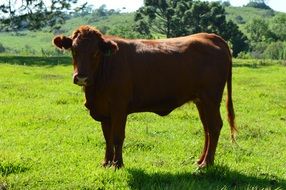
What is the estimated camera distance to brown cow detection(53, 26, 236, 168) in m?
7.38

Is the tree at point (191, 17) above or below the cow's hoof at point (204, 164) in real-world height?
below

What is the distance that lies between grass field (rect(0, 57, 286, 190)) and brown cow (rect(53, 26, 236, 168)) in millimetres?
584

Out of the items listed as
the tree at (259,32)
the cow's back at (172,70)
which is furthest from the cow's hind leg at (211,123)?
the tree at (259,32)

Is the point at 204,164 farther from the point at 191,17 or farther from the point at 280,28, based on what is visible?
the point at 280,28

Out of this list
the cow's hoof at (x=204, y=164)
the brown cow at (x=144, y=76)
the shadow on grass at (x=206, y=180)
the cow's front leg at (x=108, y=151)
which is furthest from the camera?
the cow's hoof at (x=204, y=164)

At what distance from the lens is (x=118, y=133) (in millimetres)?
7715

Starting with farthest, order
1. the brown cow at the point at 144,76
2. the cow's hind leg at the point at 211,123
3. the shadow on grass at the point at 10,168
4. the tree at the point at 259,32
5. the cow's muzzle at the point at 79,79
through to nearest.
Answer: the tree at the point at 259,32 → the cow's hind leg at the point at 211,123 → the brown cow at the point at 144,76 → the shadow on grass at the point at 10,168 → the cow's muzzle at the point at 79,79

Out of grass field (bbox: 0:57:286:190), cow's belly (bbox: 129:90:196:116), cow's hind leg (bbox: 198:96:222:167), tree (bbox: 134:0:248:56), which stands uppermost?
cow's belly (bbox: 129:90:196:116)

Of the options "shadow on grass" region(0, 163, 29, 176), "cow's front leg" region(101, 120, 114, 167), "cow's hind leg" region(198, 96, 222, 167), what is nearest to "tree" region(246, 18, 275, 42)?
"cow's hind leg" region(198, 96, 222, 167)

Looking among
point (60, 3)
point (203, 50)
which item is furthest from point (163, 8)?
point (203, 50)

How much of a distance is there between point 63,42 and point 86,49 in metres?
0.48

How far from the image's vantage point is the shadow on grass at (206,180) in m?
6.94

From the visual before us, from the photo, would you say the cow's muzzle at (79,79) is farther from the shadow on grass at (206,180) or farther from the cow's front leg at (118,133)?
the shadow on grass at (206,180)

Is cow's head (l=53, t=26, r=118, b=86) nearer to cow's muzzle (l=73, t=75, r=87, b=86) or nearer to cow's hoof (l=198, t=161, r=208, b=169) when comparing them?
cow's muzzle (l=73, t=75, r=87, b=86)
